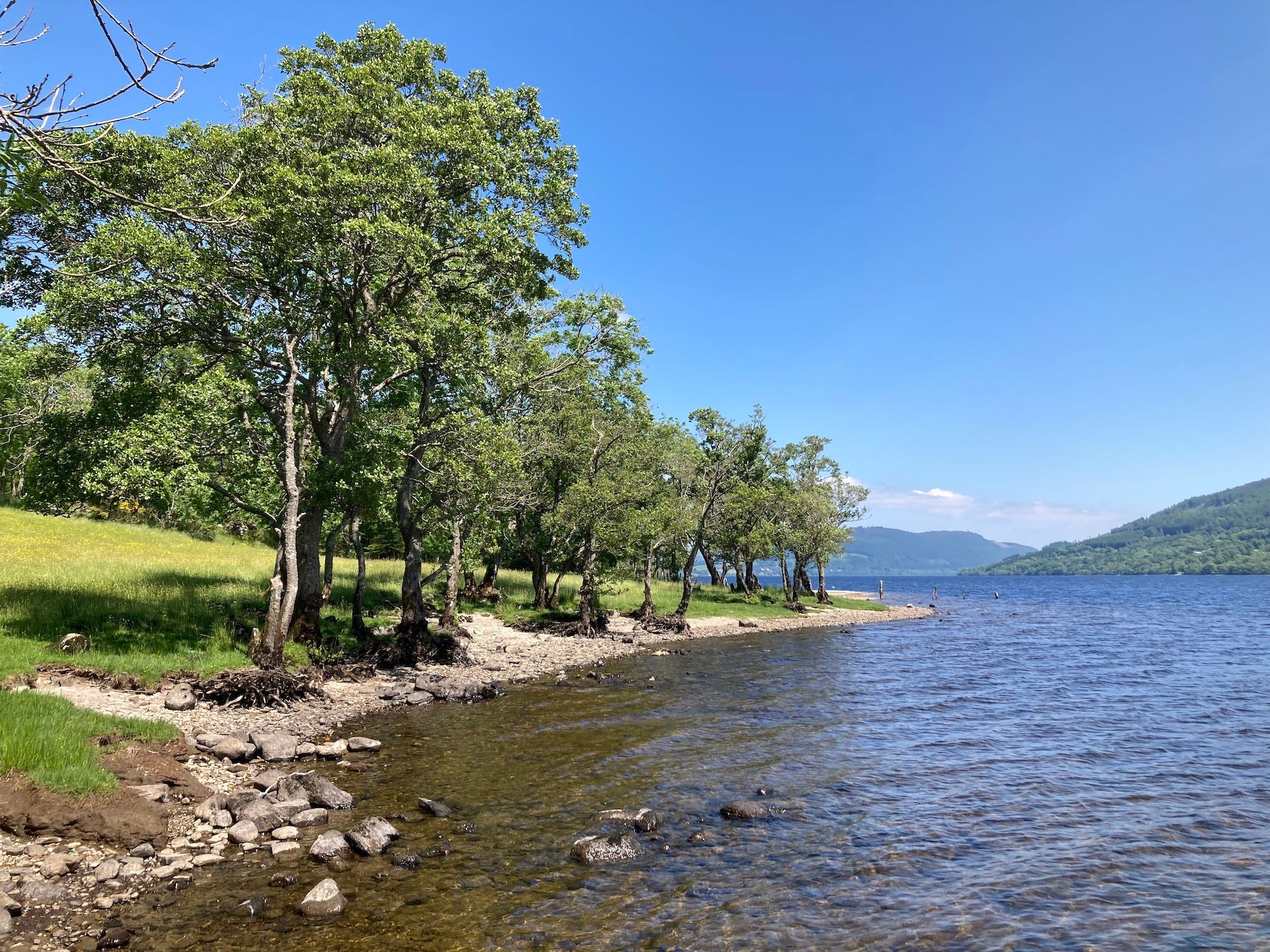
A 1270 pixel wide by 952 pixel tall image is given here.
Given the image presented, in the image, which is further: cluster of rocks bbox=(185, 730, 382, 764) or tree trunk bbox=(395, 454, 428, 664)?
tree trunk bbox=(395, 454, 428, 664)

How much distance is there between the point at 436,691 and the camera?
23.8 metres

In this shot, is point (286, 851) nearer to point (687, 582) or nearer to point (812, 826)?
point (812, 826)

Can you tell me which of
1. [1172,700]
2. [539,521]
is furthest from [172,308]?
[1172,700]

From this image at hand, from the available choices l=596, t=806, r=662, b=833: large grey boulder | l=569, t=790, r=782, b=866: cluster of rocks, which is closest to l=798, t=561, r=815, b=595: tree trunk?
l=569, t=790, r=782, b=866: cluster of rocks

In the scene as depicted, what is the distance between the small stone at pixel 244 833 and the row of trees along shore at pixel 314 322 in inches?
402

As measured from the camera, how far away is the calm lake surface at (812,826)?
945 cm

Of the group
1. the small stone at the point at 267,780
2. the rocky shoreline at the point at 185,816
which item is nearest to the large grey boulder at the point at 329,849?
the rocky shoreline at the point at 185,816

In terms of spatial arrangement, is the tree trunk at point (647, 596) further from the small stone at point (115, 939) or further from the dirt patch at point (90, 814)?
the small stone at point (115, 939)

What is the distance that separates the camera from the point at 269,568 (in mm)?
40469

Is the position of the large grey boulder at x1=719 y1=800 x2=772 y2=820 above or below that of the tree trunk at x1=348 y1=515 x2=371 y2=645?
below

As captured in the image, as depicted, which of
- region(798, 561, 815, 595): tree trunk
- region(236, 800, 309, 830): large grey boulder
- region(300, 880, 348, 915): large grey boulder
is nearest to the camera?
region(300, 880, 348, 915): large grey boulder

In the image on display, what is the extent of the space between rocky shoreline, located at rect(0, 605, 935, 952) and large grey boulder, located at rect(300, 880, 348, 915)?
0.02m

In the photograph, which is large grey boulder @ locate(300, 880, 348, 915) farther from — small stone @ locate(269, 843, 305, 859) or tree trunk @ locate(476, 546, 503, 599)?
tree trunk @ locate(476, 546, 503, 599)

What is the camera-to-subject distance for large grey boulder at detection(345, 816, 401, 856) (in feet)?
36.6
